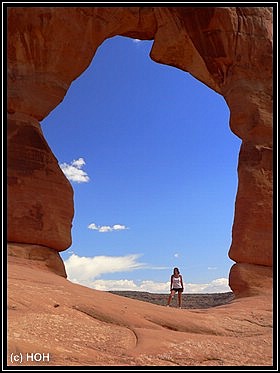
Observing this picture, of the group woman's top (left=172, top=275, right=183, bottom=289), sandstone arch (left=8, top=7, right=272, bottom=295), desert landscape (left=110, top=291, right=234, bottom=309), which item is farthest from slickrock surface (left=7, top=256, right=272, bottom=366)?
desert landscape (left=110, top=291, right=234, bottom=309)

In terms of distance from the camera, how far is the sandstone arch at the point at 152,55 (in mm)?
8906

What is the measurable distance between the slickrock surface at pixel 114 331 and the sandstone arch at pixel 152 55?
7.07 ft

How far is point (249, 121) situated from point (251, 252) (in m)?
3.14

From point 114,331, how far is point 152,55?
861 cm

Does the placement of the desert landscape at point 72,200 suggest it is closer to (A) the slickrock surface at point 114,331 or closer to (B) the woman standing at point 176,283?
(A) the slickrock surface at point 114,331

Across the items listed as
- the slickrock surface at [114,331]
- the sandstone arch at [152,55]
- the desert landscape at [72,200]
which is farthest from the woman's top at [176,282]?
the slickrock surface at [114,331]

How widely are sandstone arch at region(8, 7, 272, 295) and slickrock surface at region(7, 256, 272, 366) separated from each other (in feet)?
7.07

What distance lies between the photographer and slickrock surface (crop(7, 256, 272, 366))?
451 cm

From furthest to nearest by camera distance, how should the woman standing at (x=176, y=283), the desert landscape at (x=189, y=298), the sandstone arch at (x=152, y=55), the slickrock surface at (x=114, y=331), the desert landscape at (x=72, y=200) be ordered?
the desert landscape at (x=189, y=298) → the woman standing at (x=176, y=283) → the sandstone arch at (x=152, y=55) → the desert landscape at (x=72, y=200) → the slickrock surface at (x=114, y=331)

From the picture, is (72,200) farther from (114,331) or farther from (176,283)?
(114,331)

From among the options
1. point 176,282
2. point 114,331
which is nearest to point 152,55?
point 176,282

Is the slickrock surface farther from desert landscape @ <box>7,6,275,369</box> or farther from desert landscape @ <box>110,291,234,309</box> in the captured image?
desert landscape @ <box>110,291,234,309</box>

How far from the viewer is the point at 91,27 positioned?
34.5 feet
